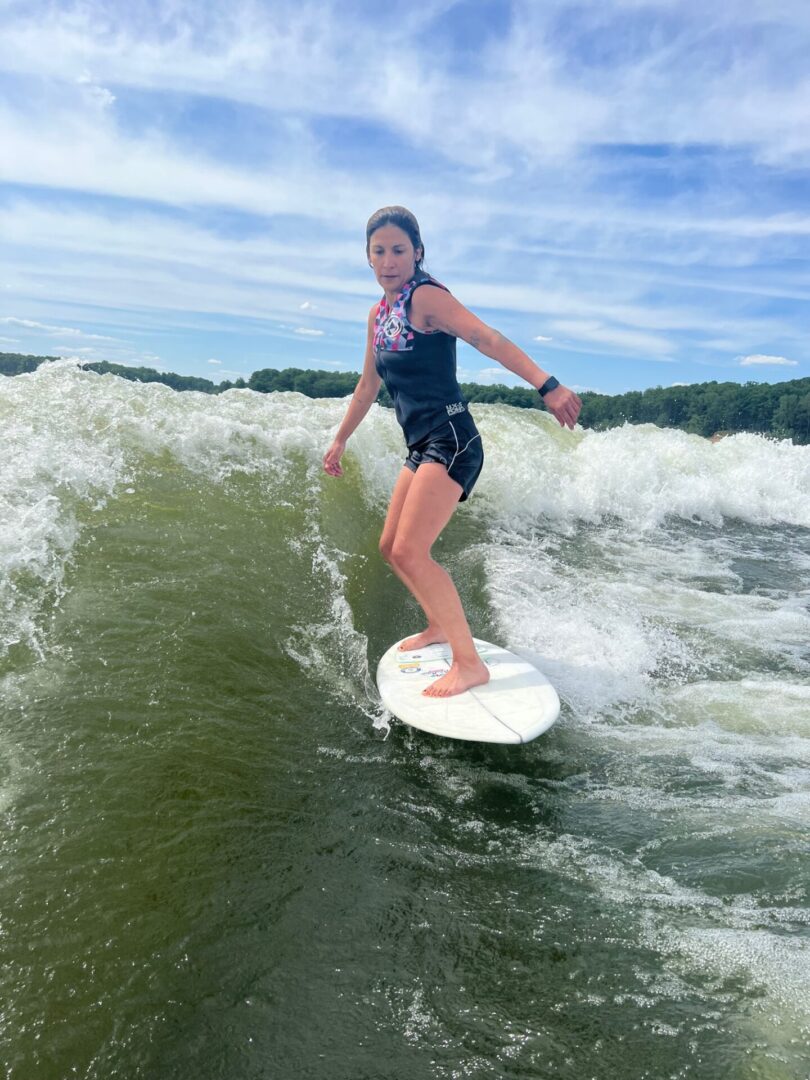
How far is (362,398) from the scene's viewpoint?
4309mm

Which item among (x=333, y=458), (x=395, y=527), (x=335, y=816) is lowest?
(x=335, y=816)

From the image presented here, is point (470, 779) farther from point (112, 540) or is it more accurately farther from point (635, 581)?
point (635, 581)

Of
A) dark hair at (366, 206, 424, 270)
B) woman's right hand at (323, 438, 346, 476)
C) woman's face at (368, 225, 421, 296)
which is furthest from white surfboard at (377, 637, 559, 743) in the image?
dark hair at (366, 206, 424, 270)

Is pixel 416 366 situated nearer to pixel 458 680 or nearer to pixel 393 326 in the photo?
pixel 393 326

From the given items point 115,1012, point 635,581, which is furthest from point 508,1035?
point 635,581

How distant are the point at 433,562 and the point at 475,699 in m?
0.74

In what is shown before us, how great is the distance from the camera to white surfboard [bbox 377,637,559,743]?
321cm

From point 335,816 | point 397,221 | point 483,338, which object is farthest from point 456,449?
point 335,816

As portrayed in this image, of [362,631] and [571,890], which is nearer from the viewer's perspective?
[571,890]

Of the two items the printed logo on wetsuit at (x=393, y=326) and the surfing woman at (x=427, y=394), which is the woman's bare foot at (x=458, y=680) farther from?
the printed logo on wetsuit at (x=393, y=326)

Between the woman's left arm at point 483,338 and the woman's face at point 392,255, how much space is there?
14cm

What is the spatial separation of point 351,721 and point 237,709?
21.7 inches

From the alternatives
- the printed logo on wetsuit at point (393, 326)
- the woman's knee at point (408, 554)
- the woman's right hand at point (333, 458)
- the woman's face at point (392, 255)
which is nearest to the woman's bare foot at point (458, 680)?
the woman's knee at point (408, 554)

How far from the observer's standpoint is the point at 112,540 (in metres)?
4.36
